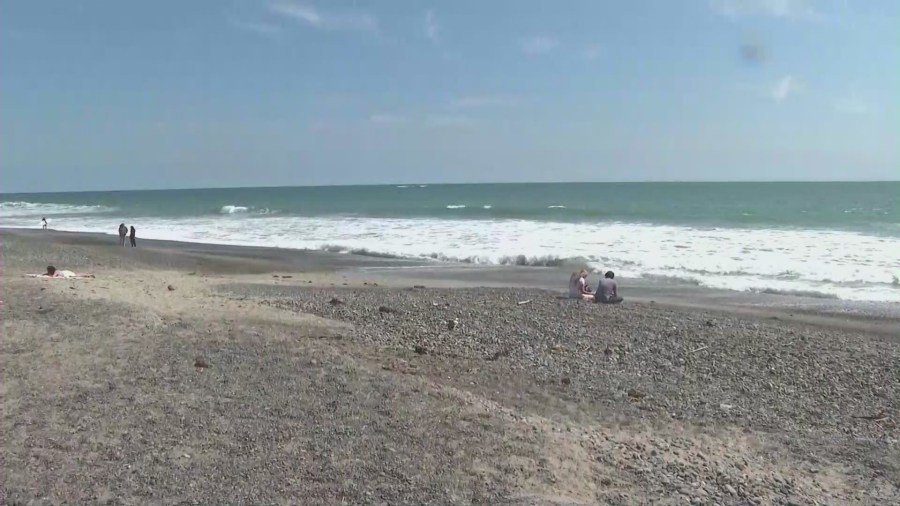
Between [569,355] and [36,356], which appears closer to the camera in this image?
[36,356]

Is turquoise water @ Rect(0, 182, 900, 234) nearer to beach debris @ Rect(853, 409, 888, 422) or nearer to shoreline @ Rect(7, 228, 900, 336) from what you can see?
shoreline @ Rect(7, 228, 900, 336)

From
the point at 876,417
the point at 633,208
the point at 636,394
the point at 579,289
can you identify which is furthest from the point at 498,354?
the point at 633,208

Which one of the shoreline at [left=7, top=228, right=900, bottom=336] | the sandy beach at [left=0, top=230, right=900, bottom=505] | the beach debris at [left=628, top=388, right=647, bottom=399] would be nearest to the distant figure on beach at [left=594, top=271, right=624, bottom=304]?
the sandy beach at [left=0, top=230, right=900, bottom=505]

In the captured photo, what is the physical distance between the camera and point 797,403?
7109 mm

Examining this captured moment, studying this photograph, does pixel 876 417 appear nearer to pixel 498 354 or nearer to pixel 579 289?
pixel 498 354

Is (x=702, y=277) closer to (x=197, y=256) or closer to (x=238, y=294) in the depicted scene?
(x=238, y=294)

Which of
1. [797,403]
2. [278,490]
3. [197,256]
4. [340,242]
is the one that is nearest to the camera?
[278,490]

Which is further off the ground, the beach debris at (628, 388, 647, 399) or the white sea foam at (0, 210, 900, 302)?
the white sea foam at (0, 210, 900, 302)

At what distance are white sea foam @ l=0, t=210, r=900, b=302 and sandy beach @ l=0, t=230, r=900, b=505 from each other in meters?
4.85

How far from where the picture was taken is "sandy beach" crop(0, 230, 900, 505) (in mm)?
4801

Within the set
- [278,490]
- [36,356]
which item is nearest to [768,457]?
[278,490]

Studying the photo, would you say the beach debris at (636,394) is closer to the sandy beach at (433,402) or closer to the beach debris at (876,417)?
the sandy beach at (433,402)

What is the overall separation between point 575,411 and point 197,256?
1939 cm

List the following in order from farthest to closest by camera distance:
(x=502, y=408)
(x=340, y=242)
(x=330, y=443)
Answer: (x=340, y=242) → (x=502, y=408) → (x=330, y=443)
